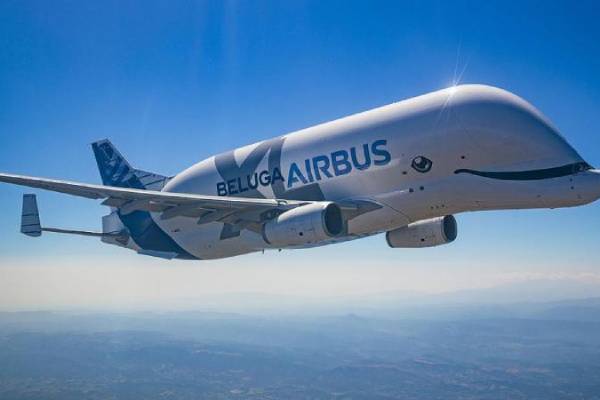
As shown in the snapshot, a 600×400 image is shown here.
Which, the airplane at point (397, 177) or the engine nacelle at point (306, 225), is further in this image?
the engine nacelle at point (306, 225)

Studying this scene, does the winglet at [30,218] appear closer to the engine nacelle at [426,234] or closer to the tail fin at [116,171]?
the tail fin at [116,171]

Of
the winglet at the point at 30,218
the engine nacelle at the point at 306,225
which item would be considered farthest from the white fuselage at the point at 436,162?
the winglet at the point at 30,218

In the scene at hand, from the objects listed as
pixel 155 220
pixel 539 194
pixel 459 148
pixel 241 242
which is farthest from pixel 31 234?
pixel 539 194

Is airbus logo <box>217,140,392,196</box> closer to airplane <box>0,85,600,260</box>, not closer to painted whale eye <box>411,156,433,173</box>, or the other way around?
airplane <box>0,85,600,260</box>

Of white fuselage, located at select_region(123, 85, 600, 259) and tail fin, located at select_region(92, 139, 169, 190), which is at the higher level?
tail fin, located at select_region(92, 139, 169, 190)

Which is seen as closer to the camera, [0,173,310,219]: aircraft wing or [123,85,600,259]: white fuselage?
[123,85,600,259]: white fuselage

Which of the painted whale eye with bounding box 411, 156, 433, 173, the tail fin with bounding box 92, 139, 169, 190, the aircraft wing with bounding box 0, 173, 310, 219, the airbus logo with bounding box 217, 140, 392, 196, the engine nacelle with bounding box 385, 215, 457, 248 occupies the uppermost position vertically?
the tail fin with bounding box 92, 139, 169, 190

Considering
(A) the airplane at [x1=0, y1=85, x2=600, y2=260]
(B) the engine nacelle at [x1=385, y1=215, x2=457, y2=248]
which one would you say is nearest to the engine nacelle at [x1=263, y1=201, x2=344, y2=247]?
(A) the airplane at [x1=0, y1=85, x2=600, y2=260]
